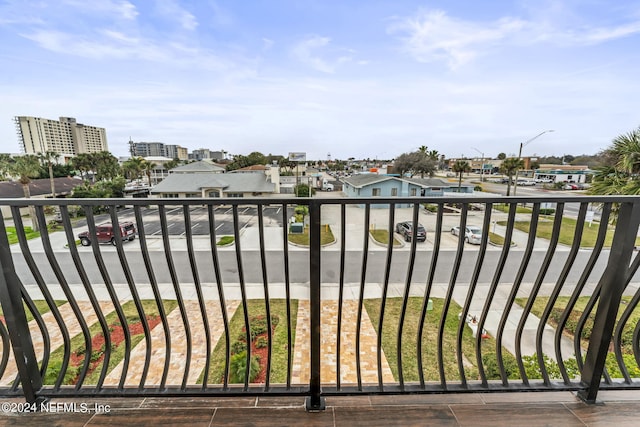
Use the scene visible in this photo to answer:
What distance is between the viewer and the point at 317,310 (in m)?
1.06

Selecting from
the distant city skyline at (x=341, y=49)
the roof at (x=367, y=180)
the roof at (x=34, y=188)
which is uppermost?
the distant city skyline at (x=341, y=49)

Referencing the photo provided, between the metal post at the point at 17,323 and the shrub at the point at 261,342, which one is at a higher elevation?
Result: the metal post at the point at 17,323

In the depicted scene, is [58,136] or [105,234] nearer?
[105,234]

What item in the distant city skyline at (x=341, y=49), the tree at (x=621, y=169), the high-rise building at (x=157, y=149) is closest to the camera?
the distant city skyline at (x=341, y=49)

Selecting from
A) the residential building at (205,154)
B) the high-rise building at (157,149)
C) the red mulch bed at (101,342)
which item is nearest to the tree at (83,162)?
the red mulch bed at (101,342)

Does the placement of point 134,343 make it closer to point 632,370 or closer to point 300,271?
point 300,271

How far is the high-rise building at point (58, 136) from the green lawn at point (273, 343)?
3458 centimetres

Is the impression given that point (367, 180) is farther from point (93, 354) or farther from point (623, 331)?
point (93, 354)

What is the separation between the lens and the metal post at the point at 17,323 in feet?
3.21

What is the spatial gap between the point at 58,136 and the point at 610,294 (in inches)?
2185

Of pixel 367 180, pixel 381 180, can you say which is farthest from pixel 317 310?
pixel 367 180

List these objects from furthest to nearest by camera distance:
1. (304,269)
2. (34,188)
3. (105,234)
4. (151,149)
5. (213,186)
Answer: (151,149) → (34,188) → (213,186) → (304,269) → (105,234)

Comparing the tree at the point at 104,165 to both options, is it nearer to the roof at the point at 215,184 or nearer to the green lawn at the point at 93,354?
the roof at the point at 215,184

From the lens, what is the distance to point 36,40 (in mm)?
3027
